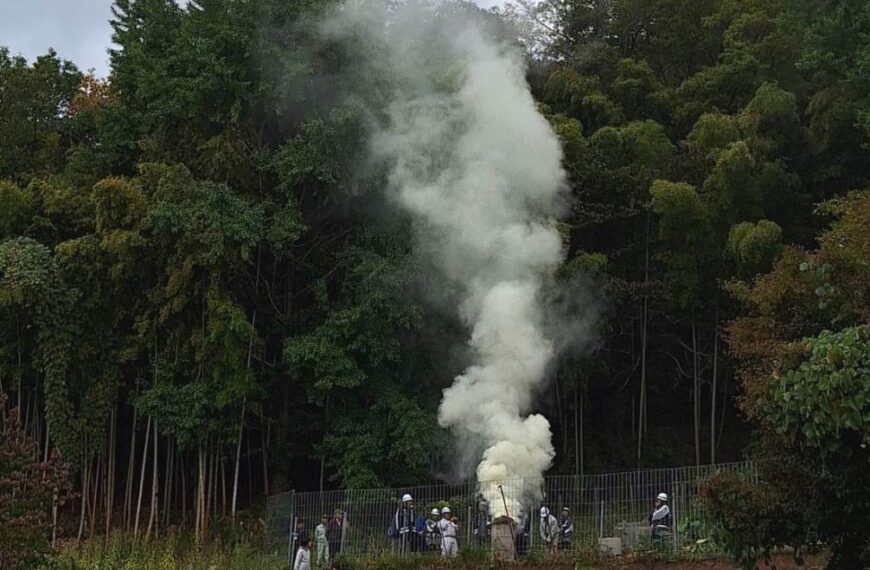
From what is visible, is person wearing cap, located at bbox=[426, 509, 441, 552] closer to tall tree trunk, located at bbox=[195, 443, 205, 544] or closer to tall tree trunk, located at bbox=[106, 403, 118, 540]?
tall tree trunk, located at bbox=[195, 443, 205, 544]

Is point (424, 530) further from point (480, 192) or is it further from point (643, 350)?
point (643, 350)

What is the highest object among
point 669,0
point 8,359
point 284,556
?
point 669,0

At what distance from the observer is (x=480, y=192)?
72.0 feet

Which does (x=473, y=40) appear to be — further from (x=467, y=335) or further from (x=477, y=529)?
(x=477, y=529)

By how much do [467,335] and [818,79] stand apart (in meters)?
8.97

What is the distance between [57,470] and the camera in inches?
548

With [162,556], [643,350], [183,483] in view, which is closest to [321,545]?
[162,556]

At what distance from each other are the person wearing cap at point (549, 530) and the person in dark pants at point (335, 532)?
333cm

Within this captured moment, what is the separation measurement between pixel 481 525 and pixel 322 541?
8.09ft

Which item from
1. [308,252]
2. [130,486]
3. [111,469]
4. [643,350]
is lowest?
[130,486]

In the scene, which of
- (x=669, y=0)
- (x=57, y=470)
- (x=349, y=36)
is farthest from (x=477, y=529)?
(x=669, y=0)

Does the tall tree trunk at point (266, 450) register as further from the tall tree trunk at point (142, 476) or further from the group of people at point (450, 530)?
the group of people at point (450, 530)

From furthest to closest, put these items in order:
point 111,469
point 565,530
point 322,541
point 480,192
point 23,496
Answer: point 111,469 < point 480,192 < point 322,541 < point 565,530 < point 23,496

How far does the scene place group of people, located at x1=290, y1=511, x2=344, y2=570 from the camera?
53.7 ft
